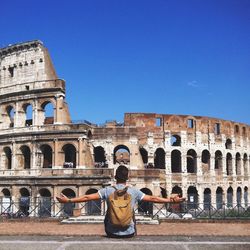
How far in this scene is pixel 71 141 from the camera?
28031 millimetres

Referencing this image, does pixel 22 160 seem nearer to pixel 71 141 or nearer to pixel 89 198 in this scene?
pixel 71 141

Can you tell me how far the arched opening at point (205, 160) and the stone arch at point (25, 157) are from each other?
16.1m

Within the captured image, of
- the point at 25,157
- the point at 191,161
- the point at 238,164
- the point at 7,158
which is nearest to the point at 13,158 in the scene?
the point at 25,157

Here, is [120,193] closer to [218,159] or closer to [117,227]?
[117,227]

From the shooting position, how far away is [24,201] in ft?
90.9

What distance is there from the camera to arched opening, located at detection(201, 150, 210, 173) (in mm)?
34694

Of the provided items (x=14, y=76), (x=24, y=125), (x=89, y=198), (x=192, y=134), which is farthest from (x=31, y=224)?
(x=192, y=134)

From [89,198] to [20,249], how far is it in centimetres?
94

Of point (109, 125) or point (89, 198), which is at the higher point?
point (109, 125)

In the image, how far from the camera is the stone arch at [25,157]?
2969 centimetres

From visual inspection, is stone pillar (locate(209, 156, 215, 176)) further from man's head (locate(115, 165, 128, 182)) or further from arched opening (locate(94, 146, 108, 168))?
man's head (locate(115, 165, 128, 182))

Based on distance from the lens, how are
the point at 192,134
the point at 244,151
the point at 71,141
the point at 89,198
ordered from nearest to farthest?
the point at 89,198 < the point at 71,141 < the point at 192,134 < the point at 244,151

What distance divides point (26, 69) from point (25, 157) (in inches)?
291

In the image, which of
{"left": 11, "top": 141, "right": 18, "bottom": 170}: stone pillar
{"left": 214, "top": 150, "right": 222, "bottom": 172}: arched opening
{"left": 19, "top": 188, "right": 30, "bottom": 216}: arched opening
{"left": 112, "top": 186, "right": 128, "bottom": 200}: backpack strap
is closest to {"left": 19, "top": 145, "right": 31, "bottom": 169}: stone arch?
{"left": 11, "top": 141, "right": 18, "bottom": 170}: stone pillar
